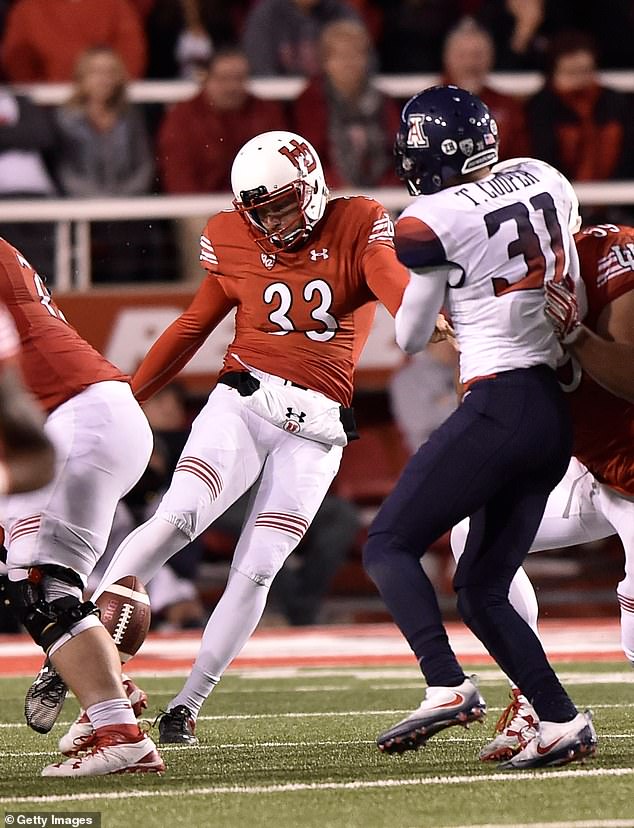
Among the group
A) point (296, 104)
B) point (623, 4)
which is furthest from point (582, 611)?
point (623, 4)

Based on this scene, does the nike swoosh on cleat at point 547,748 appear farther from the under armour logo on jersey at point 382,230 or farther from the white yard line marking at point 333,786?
the under armour logo on jersey at point 382,230

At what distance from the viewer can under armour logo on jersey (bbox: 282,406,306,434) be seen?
490cm

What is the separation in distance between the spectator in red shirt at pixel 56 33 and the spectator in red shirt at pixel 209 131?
2.35 ft

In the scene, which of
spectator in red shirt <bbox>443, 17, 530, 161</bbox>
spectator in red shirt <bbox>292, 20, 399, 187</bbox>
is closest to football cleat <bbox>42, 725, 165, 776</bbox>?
spectator in red shirt <bbox>292, 20, 399, 187</bbox>

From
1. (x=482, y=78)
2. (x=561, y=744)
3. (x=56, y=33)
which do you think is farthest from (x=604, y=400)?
(x=56, y=33)

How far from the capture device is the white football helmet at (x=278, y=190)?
491 centimetres

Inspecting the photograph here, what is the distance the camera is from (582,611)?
9.51 m

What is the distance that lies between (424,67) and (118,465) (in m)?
6.90

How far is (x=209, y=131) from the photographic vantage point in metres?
9.25

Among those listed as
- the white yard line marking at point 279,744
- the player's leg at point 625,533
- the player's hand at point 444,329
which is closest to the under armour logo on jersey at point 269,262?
the player's hand at point 444,329

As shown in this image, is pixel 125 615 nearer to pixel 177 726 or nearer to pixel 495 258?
pixel 177 726

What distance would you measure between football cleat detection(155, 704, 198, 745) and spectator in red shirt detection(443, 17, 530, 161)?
5648 mm

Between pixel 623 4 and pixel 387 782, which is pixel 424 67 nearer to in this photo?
pixel 623 4

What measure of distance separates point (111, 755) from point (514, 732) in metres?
1.05
